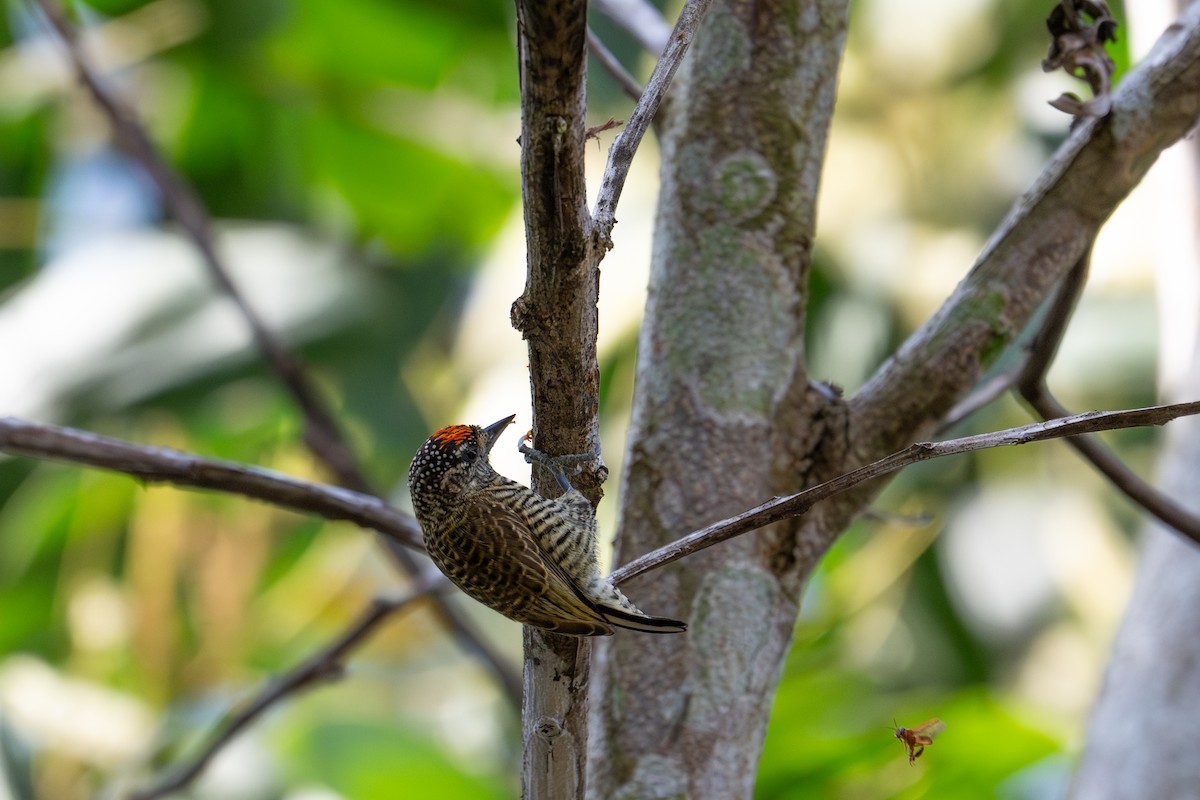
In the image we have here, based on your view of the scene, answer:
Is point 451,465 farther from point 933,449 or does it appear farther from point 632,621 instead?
point 933,449

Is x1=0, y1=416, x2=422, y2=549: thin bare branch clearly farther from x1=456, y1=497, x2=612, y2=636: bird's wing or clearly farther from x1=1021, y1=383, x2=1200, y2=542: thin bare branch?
x1=1021, y1=383, x2=1200, y2=542: thin bare branch

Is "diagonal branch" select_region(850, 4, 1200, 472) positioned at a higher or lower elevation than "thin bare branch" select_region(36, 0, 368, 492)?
lower

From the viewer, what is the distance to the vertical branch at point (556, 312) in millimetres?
768

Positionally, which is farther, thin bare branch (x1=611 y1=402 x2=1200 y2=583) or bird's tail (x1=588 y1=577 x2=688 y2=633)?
bird's tail (x1=588 y1=577 x2=688 y2=633)

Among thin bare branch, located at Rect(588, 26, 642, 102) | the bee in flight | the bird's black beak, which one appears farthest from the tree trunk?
the bird's black beak

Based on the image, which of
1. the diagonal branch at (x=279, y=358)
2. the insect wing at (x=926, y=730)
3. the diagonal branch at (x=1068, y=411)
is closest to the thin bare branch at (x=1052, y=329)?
the diagonal branch at (x=1068, y=411)

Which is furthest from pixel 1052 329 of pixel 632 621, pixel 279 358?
pixel 279 358

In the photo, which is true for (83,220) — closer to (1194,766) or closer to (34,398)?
(34,398)

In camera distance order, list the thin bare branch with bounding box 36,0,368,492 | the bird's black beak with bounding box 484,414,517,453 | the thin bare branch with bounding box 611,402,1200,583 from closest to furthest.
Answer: the thin bare branch with bounding box 611,402,1200,583
the bird's black beak with bounding box 484,414,517,453
the thin bare branch with bounding box 36,0,368,492

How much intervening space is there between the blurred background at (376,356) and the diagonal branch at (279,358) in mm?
1058

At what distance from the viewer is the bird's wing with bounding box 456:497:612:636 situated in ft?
4.03

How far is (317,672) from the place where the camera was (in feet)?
5.97

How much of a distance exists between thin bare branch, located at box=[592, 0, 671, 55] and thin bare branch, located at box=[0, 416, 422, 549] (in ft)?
2.81

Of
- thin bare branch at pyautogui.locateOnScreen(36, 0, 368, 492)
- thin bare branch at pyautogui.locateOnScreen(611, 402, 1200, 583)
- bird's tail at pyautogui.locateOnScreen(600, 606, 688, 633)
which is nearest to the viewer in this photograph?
thin bare branch at pyautogui.locateOnScreen(611, 402, 1200, 583)
